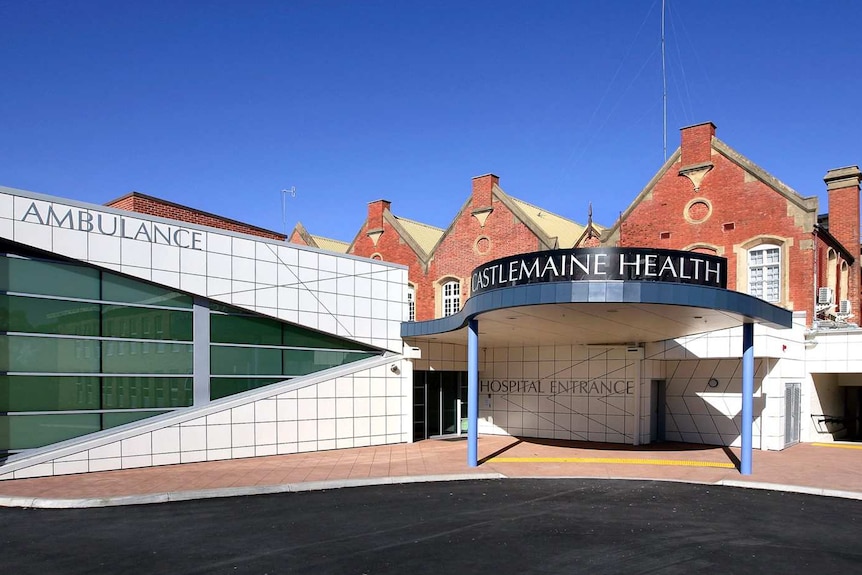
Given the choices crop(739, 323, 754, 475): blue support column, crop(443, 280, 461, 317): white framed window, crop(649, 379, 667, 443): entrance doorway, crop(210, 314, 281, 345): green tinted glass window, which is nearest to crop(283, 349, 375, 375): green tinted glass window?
crop(210, 314, 281, 345): green tinted glass window

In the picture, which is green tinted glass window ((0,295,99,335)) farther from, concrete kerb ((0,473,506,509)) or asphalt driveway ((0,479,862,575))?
asphalt driveway ((0,479,862,575))

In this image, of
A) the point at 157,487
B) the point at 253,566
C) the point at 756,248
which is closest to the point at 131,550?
the point at 253,566

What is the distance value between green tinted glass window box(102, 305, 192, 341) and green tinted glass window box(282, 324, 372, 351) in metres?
2.86

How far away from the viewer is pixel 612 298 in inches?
515

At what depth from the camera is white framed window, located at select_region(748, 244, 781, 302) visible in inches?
882

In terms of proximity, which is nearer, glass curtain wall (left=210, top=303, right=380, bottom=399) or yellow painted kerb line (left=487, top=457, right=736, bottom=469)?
yellow painted kerb line (left=487, top=457, right=736, bottom=469)

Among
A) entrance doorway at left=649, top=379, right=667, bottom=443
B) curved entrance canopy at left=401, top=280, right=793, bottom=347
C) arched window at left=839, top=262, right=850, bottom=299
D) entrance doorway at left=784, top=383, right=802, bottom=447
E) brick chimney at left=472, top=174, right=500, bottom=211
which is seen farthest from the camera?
brick chimney at left=472, top=174, right=500, bottom=211

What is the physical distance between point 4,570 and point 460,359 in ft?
54.1

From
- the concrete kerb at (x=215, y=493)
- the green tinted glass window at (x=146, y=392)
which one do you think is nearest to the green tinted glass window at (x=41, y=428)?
the green tinted glass window at (x=146, y=392)

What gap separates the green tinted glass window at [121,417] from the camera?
1552cm

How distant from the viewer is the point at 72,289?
15.1 m

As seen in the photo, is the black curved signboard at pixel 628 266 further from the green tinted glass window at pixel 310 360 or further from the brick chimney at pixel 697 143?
the brick chimney at pixel 697 143

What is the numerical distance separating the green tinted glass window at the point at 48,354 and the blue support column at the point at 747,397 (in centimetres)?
1522

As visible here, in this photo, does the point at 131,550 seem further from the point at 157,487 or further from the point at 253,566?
the point at 157,487
